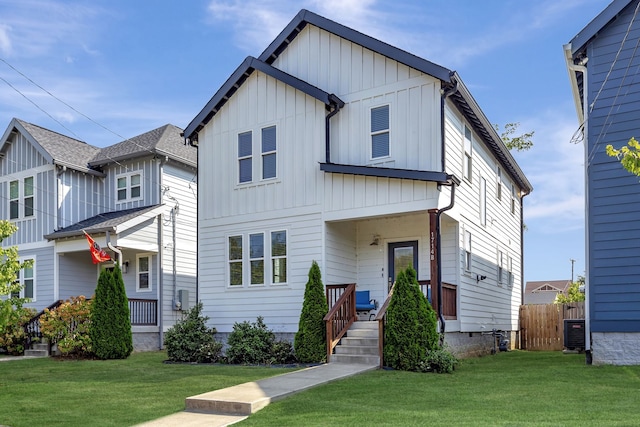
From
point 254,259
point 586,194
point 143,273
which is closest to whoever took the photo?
point 586,194

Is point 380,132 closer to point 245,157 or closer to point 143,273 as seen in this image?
point 245,157

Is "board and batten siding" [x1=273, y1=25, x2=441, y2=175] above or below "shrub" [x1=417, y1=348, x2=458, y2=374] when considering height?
above

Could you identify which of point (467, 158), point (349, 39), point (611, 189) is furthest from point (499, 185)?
point (349, 39)

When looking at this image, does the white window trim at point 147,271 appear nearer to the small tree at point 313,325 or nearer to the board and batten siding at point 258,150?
the board and batten siding at point 258,150

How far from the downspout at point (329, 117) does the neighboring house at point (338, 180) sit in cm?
3

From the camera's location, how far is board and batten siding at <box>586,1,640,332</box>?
12516mm

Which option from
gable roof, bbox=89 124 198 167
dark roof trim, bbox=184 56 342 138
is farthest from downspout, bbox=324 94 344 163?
gable roof, bbox=89 124 198 167

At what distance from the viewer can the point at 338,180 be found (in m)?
15.0

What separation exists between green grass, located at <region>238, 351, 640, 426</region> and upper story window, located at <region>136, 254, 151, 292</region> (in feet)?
38.1

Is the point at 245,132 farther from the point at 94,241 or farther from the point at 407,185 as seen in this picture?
the point at 94,241

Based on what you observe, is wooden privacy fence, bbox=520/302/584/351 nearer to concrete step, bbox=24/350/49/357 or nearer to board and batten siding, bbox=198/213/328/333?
board and batten siding, bbox=198/213/328/333

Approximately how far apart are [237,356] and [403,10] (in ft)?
28.5

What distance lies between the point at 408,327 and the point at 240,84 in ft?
27.6

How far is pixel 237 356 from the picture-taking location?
48.3ft
